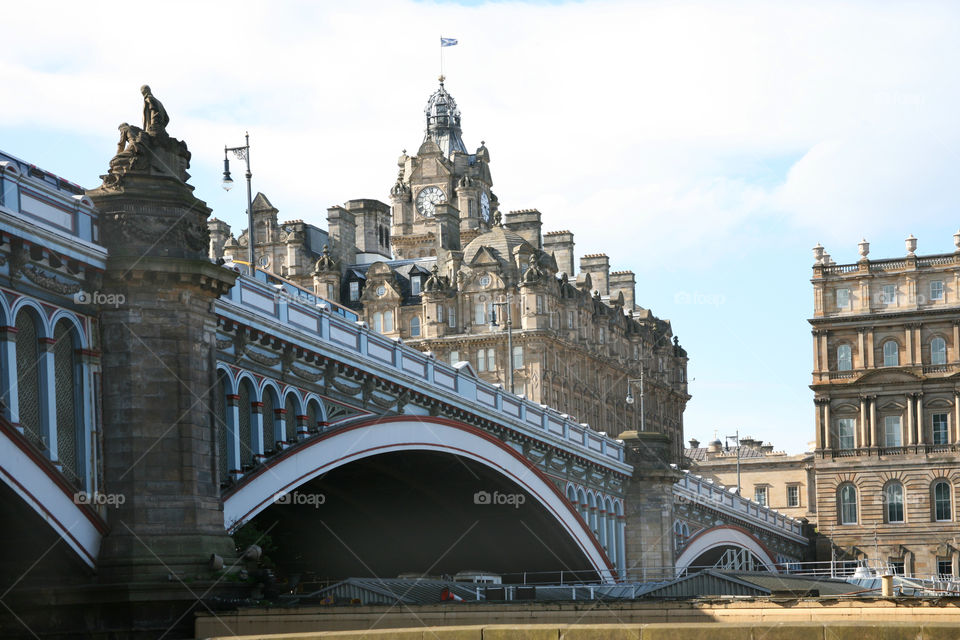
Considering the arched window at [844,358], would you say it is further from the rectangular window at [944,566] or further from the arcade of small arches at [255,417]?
the arcade of small arches at [255,417]

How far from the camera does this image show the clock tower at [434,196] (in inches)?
4734

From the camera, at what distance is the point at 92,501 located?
2944 centimetres

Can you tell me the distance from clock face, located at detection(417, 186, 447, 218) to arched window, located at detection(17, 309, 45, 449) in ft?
314

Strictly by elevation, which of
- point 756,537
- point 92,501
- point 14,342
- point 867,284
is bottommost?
point 756,537

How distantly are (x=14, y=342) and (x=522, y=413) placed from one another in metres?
31.7

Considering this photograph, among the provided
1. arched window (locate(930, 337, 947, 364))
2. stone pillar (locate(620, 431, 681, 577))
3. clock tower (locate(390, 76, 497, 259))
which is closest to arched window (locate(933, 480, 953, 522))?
arched window (locate(930, 337, 947, 364))

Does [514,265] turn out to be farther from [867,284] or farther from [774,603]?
[774,603]

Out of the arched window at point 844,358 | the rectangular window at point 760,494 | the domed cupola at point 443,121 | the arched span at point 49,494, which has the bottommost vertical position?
the rectangular window at point 760,494

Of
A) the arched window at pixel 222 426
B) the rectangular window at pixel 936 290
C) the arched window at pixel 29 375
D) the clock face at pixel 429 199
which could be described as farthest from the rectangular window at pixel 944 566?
the arched window at pixel 29 375

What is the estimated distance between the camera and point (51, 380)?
2888 cm

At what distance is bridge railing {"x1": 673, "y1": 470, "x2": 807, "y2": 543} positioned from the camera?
84.8m

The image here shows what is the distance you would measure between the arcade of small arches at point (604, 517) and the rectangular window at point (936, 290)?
149ft

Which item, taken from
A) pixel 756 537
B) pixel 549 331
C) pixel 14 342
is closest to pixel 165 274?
pixel 14 342

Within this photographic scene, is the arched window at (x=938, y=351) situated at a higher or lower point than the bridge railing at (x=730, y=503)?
higher
